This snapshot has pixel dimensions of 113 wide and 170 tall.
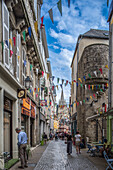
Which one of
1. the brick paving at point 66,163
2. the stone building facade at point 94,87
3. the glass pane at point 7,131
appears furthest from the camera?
the stone building facade at point 94,87

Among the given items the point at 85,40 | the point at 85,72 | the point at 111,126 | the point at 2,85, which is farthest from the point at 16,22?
the point at 85,40

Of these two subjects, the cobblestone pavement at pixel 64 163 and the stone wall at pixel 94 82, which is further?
the stone wall at pixel 94 82

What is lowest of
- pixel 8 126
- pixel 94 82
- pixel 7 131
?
pixel 7 131

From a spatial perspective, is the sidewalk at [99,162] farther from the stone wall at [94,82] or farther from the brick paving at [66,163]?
the stone wall at [94,82]

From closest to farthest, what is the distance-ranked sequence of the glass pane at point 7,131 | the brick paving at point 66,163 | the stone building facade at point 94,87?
1. the brick paving at point 66,163
2. the glass pane at point 7,131
3. the stone building facade at point 94,87

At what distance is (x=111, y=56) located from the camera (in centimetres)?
1773

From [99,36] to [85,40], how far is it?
1.66 m

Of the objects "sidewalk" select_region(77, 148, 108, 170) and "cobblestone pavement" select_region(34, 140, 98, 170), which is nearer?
"cobblestone pavement" select_region(34, 140, 98, 170)

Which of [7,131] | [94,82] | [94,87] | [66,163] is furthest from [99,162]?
[94,87]

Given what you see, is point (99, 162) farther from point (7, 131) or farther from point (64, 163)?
point (7, 131)

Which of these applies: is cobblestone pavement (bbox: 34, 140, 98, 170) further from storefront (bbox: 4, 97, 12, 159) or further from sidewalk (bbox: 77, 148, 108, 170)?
storefront (bbox: 4, 97, 12, 159)

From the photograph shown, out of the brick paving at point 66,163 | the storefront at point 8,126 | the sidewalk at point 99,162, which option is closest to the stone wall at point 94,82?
the brick paving at point 66,163

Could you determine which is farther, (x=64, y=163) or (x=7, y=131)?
(x=64, y=163)

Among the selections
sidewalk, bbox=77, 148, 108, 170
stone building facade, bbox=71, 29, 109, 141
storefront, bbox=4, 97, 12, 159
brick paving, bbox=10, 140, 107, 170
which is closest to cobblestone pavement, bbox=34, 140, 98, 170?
brick paving, bbox=10, 140, 107, 170
